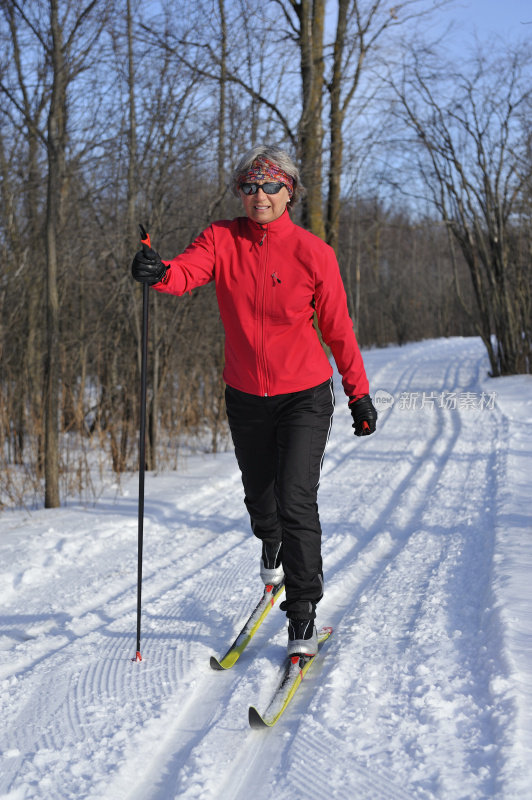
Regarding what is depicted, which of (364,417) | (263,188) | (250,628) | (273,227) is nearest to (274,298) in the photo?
(273,227)

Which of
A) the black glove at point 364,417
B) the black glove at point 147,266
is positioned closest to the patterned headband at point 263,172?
the black glove at point 147,266

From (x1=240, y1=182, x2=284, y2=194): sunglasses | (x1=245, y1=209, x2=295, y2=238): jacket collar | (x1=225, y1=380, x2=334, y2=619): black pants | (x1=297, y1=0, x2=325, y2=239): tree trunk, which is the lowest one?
(x1=225, y1=380, x2=334, y2=619): black pants

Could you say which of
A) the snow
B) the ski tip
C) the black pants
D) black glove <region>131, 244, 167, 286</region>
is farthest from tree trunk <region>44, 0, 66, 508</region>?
the ski tip

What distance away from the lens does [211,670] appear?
8.95ft

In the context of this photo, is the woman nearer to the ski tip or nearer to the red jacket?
the red jacket

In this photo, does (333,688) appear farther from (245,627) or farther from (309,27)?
(309,27)

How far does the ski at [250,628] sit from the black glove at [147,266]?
151 cm

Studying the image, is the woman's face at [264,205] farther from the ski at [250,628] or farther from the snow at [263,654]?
the snow at [263,654]

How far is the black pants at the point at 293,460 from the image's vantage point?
274 centimetres

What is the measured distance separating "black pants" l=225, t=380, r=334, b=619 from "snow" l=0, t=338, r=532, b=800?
1.09ft

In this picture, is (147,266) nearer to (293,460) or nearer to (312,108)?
(293,460)

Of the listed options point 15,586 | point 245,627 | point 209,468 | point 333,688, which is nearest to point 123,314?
point 209,468

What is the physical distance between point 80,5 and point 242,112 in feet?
7.56

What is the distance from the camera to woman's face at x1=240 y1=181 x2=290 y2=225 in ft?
9.05
